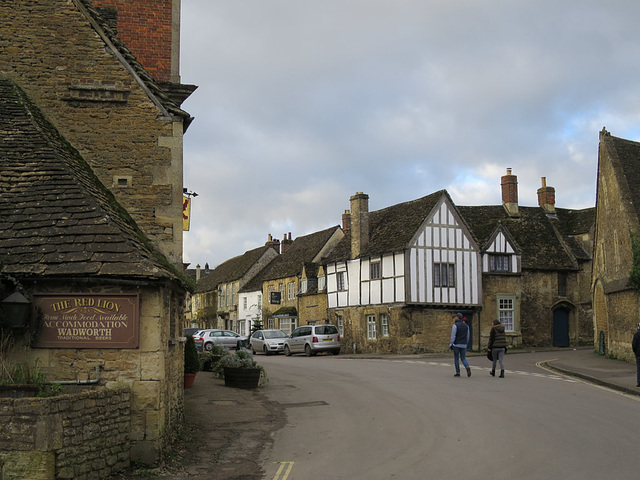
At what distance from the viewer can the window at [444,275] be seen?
3578cm

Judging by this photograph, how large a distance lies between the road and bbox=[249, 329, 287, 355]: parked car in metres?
20.3

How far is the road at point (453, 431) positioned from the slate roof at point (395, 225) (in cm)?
1754

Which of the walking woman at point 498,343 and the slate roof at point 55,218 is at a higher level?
the slate roof at point 55,218

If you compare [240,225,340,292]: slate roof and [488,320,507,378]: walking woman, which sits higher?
[240,225,340,292]: slate roof

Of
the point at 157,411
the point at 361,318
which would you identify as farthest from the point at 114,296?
the point at 361,318

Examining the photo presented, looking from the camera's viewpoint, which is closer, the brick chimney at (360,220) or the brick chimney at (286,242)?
the brick chimney at (360,220)

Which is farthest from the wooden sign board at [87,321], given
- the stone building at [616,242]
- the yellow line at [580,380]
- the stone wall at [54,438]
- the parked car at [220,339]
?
the parked car at [220,339]

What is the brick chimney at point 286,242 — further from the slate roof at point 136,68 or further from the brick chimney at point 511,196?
the slate roof at point 136,68

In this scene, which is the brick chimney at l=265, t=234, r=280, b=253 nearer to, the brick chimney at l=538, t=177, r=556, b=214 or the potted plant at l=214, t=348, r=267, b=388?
the brick chimney at l=538, t=177, r=556, b=214

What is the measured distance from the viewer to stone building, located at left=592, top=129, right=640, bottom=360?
80.9 ft

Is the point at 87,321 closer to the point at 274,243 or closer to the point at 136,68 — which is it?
the point at 136,68

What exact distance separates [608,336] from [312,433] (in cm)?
1908

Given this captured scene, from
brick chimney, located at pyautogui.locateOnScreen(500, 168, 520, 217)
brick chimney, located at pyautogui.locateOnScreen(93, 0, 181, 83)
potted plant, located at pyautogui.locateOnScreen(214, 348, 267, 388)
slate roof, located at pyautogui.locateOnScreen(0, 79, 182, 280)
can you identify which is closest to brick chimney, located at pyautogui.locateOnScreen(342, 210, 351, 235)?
brick chimney, located at pyautogui.locateOnScreen(500, 168, 520, 217)

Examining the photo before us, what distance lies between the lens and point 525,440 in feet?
33.6
